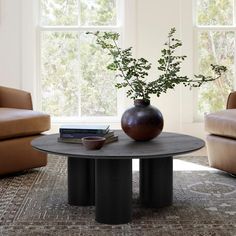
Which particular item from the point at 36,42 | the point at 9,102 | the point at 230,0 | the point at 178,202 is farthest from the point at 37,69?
the point at 178,202

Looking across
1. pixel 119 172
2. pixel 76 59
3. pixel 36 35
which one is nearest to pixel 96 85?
pixel 76 59

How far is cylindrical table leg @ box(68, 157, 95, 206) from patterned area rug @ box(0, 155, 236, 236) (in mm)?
67

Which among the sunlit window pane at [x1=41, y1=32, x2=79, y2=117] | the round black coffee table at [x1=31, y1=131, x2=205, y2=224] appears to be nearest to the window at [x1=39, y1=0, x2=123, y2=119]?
the sunlit window pane at [x1=41, y1=32, x2=79, y2=117]

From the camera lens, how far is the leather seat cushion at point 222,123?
3.61 meters

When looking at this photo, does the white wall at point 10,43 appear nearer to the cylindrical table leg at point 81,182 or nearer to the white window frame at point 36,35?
the white window frame at point 36,35

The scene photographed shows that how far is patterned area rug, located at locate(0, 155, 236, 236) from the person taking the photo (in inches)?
102

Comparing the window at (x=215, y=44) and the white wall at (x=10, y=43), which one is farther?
the window at (x=215, y=44)

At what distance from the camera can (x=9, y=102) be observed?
13.9 feet

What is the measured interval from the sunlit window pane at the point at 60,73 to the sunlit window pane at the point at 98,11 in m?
0.24

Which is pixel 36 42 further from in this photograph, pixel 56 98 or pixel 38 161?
pixel 38 161

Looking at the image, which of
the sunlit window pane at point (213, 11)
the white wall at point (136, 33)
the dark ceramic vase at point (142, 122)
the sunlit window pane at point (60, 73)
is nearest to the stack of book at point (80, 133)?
the dark ceramic vase at point (142, 122)

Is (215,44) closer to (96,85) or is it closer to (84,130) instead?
(96,85)

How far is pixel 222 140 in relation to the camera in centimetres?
375

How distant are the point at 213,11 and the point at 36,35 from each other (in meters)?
1.86
